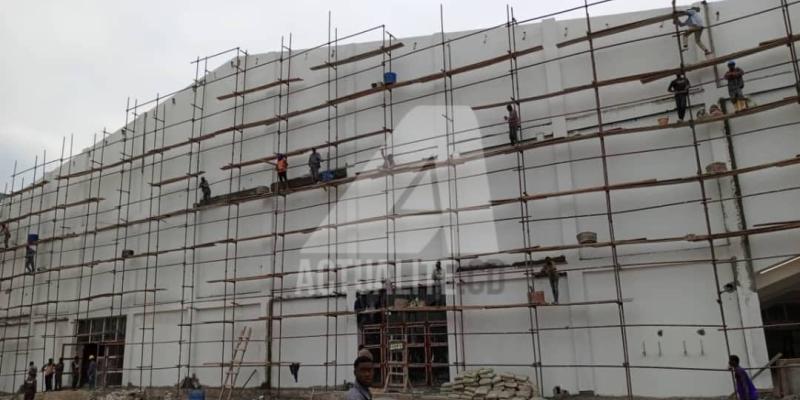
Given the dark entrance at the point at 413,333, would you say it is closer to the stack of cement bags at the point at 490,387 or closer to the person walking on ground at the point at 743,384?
the stack of cement bags at the point at 490,387

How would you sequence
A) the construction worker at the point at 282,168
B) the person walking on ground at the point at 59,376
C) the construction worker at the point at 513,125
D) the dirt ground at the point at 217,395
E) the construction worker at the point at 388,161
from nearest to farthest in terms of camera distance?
the dirt ground at the point at 217,395 < the construction worker at the point at 513,125 < the construction worker at the point at 388,161 < the construction worker at the point at 282,168 < the person walking on ground at the point at 59,376

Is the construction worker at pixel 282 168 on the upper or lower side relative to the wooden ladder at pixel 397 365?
upper

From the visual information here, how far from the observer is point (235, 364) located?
1488cm

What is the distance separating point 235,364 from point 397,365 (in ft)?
15.6

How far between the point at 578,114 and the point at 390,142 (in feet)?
14.3

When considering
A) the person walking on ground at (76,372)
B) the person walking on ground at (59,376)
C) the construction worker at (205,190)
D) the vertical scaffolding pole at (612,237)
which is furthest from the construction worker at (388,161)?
the person walking on ground at (59,376)

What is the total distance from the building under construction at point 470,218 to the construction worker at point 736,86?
0.80ft

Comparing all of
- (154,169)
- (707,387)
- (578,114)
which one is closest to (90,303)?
(154,169)

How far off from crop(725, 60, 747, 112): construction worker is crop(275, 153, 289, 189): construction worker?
32.5 feet

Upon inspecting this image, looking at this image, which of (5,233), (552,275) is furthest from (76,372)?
(552,275)

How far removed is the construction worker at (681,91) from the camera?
11086 mm

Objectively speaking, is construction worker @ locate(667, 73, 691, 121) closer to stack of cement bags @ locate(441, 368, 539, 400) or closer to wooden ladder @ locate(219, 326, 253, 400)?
stack of cement bags @ locate(441, 368, 539, 400)

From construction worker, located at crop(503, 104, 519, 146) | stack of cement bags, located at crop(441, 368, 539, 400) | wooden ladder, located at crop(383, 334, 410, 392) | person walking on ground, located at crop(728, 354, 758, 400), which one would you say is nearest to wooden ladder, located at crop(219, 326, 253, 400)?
wooden ladder, located at crop(383, 334, 410, 392)

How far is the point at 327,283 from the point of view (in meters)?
14.3
